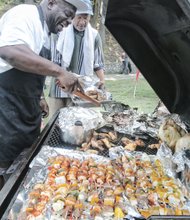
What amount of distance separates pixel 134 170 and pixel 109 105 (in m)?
1.05

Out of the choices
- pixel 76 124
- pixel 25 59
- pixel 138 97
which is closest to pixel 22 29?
pixel 25 59

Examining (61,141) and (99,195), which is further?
(61,141)

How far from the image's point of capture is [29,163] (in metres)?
2.01

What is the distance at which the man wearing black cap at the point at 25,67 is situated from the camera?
200 centimetres

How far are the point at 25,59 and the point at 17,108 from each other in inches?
22.2

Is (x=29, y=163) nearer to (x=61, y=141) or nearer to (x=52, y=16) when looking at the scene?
(x=61, y=141)

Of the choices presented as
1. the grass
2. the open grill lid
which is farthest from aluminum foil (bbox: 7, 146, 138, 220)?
the grass

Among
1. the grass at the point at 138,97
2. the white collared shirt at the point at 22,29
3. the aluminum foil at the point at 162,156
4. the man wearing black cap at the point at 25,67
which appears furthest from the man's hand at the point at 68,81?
the grass at the point at 138,97

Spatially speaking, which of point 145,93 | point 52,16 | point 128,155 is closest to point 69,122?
point 128,155

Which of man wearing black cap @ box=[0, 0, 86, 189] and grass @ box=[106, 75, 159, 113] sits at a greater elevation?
man wearing black cap @ box=[0, 0, 86, 189]

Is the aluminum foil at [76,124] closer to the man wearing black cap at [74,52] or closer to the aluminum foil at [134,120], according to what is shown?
the aluminum foil at [134,120]

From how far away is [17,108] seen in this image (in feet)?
8.02

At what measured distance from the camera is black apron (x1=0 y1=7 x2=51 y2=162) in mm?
2365

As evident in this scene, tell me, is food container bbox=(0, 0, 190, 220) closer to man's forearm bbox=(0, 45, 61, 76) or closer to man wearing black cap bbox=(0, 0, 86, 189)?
man wearing black cap bbox=(0, 0, 86, 189)
